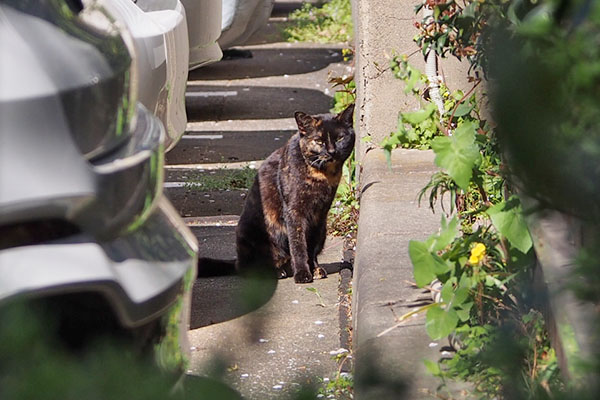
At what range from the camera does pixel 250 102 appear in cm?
1016

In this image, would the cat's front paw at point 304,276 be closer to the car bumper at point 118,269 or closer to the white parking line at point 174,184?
the white parking line at point 174,184

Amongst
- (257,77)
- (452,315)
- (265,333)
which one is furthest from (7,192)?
(257,77)

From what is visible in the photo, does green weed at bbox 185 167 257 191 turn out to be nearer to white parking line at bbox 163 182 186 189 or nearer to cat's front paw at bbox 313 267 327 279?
white parking line at bbox 163 182 186 189

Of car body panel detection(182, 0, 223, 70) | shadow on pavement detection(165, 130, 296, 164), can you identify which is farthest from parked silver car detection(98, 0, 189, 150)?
shadow on pavement detection(165, 130, 296, 164)

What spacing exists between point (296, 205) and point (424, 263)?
2.31 metres

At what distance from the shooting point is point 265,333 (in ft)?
4.01

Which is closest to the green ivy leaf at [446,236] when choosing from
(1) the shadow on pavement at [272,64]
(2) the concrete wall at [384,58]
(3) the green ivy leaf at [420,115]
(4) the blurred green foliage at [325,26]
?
(3) the green ivy leaf at [420,115]

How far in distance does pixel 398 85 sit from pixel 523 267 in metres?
3.07

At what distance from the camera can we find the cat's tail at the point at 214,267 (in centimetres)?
505

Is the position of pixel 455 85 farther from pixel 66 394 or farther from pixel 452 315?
pixel 66 394

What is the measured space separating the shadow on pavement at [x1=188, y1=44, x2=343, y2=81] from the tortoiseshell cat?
6.09m

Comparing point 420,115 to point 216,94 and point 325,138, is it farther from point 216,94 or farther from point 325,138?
point 216,94

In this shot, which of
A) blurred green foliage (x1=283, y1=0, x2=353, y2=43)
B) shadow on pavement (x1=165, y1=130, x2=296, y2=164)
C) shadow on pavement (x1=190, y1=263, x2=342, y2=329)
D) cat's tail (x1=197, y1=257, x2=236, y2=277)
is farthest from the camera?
blurred green foliage (x1=283, y1=0, x2=353, y2=43)

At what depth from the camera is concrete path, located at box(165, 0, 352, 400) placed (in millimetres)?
1187
